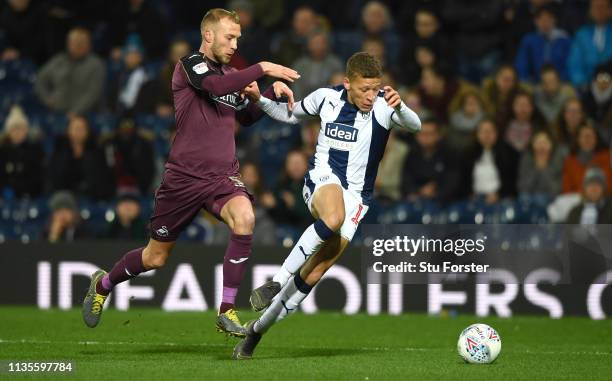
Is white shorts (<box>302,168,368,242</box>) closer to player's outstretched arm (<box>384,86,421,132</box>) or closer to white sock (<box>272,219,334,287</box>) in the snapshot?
white sock (<box>272,219,334,287</box>)

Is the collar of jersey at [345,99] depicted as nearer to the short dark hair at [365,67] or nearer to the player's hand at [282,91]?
the short dark hair at [365,67]

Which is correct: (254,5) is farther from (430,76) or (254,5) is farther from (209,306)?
(209,306)

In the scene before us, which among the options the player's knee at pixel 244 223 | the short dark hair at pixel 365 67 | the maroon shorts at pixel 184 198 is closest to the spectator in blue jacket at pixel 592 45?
the short dark hair at pixel 365 67

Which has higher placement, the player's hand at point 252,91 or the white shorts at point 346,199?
the player's hand at point 252,91

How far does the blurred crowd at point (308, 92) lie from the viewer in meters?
14.5

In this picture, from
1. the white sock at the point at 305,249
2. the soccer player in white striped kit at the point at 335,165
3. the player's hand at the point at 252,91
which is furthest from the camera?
the player's hand at the point at 252,91

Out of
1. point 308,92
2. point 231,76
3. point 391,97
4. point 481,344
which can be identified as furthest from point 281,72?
point 308,92

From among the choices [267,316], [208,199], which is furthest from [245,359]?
[208,199]

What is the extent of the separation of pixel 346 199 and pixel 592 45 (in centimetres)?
735

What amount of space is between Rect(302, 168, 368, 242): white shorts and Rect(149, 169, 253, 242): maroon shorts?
477 millimetres

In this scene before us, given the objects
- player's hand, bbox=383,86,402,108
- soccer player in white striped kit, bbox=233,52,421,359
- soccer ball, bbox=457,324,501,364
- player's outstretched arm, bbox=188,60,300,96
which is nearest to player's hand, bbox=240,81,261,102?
soccer player in white striped kit, bbox=233,52,421,359

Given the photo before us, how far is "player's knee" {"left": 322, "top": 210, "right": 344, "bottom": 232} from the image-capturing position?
876 cm

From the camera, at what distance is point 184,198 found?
9250 mm

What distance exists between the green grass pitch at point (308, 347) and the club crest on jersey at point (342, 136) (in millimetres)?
1610
